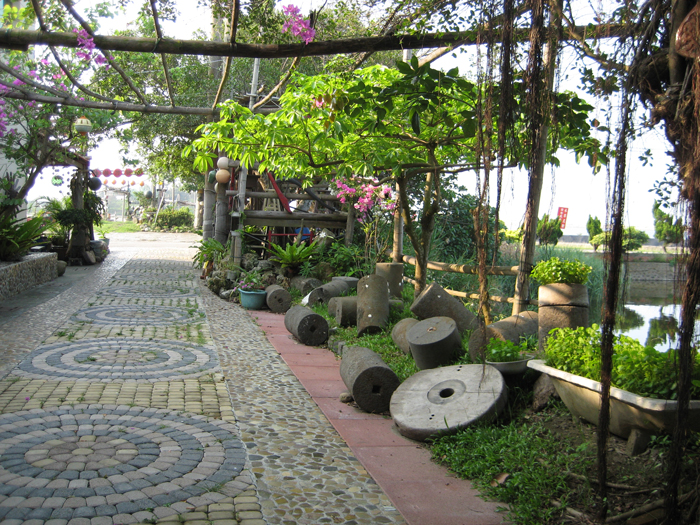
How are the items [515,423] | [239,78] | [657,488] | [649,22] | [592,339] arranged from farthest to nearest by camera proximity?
[239,78] → [515,423] → [592,339] → [657,488] → [649,22]

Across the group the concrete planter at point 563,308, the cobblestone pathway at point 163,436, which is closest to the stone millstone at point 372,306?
the cobblestone pathway at point 163,436

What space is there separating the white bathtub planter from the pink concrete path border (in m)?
0.95

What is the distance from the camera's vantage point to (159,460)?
3.82 m

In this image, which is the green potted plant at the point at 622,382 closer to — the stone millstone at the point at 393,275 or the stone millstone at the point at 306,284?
the stone millstone at the point at 393,275

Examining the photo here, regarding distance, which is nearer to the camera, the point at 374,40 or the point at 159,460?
the point at 159,460

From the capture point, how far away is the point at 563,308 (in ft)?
16.1

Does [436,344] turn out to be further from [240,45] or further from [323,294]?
[323,294]

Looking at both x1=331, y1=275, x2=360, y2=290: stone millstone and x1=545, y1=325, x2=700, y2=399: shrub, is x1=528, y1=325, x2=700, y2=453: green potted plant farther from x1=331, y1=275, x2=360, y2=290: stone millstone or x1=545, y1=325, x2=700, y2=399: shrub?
x1=331, y1=275, x2=360, y2=290: stone millstone

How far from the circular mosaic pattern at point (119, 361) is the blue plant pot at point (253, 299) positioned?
3.15m

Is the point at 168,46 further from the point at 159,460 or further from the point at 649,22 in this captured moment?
the point at 649,22

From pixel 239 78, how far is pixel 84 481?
58.4ft

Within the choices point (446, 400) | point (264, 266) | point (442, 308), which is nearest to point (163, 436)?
point (446, 400)

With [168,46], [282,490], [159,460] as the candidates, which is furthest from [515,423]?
[168,46]

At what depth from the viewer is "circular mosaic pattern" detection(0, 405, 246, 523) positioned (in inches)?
125
